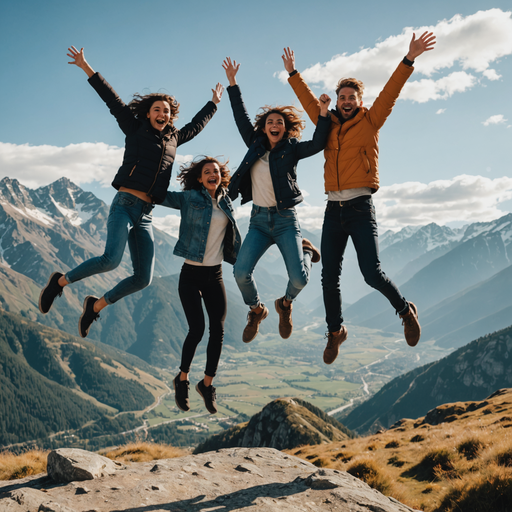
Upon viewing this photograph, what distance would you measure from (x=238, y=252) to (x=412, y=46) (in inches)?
224

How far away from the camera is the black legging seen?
8.63m

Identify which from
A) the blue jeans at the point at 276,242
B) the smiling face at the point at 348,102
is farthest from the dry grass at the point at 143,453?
the smiling face at the point at 348,102

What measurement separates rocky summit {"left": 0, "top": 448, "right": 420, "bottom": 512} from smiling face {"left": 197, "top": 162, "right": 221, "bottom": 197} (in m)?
6.87

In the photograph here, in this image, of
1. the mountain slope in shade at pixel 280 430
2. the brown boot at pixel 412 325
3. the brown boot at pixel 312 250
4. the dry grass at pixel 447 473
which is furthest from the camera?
the mountain slope in shade at pixel 280 430

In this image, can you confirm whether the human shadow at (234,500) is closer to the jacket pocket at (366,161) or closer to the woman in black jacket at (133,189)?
the woman in black jacket at (133,189)

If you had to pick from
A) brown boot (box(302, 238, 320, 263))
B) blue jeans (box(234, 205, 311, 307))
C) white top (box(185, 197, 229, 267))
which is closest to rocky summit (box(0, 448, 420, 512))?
blue jeans (box(234, 205, 311, 307))

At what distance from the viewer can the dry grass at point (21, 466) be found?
14180 mm

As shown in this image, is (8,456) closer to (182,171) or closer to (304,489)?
(304,489)

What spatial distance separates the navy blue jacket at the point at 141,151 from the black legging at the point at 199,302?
6.25 feet

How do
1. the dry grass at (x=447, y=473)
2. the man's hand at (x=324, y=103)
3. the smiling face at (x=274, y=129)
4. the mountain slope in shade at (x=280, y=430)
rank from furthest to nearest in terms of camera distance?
the mountain slope in shade at (x=280, y=430) < the dry grass at (x=447, y=473) < the smiling face at (x=274, y=129) < the man's hand at (x=324, y=103)

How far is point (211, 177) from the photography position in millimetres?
9156

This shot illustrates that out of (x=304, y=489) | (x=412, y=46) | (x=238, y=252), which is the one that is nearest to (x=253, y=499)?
(x=304, y=489)

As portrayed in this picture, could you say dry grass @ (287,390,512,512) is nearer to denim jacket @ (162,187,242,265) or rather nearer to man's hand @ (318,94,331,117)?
denim jacket @ (162,187,242,265)

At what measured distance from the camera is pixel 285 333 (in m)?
9.52
